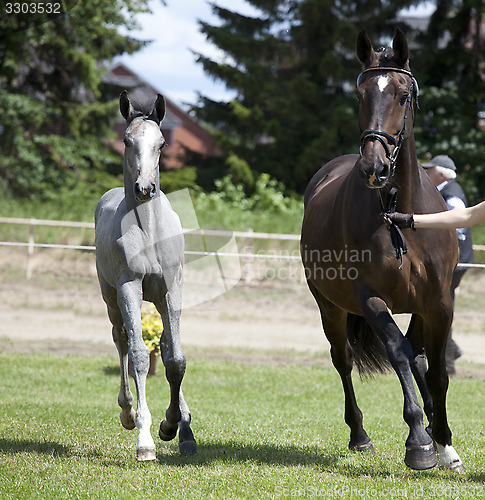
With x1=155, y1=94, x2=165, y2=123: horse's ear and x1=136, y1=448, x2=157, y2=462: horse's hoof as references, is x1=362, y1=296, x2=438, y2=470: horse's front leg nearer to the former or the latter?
x1=136, y1=448, x2=157, y2=462: horse's hoof

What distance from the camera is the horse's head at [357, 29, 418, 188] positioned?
3.85 m

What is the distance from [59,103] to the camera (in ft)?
73.2

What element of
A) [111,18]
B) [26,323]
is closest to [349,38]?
[111,18]

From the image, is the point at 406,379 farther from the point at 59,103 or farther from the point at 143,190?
the point at 59,103

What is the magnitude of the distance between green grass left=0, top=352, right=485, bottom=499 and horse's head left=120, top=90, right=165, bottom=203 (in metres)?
1.76

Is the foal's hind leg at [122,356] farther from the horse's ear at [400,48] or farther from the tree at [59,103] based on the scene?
the tree at [59,103]

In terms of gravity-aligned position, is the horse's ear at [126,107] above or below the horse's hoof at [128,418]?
above

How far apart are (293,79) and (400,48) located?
51.8 ft

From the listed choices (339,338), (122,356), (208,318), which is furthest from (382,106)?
(208,318)

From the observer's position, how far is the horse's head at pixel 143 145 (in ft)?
14.0

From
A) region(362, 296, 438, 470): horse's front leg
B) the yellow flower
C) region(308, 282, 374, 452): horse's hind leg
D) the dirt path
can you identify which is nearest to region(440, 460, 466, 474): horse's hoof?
region(362, 296, 438, 470): horse's front leg

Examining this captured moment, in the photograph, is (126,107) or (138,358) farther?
(126,107)

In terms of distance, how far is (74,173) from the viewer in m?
22.3

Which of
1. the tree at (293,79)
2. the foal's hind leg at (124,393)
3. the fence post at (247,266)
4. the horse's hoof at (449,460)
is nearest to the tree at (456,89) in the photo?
the tree at (293,79)
